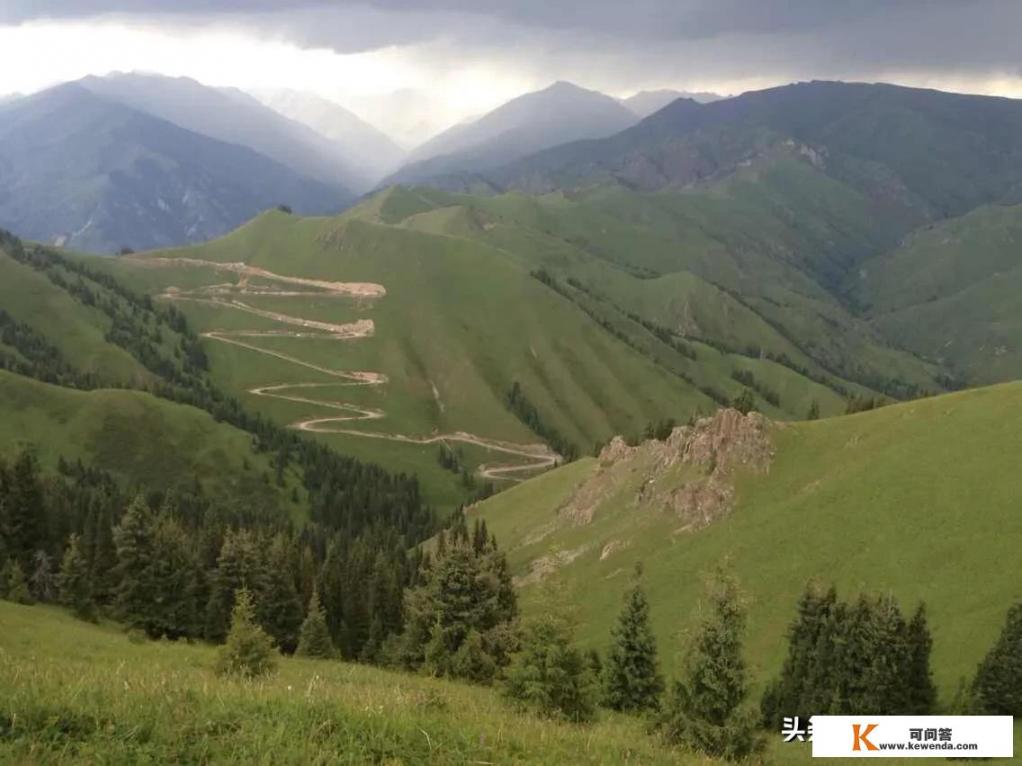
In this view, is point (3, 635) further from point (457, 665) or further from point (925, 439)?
point (925, 439)

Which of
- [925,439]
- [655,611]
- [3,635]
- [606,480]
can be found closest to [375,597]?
[655,611]

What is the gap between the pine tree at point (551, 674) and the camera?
26.6 meters

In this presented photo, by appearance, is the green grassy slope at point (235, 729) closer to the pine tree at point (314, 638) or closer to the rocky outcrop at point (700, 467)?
the pine tree at point (314, 638)

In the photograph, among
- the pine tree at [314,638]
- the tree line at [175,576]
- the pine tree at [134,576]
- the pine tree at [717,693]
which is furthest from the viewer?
the tree line at [175,576]

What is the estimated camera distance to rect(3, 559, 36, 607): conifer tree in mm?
62625

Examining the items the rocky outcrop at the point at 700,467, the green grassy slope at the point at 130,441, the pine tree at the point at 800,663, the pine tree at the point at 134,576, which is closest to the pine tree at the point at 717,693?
the pine tree at the point at 800,663

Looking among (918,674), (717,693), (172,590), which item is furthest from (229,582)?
(918,674)

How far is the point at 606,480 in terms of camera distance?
11675cm

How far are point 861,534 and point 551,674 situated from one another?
198 feet

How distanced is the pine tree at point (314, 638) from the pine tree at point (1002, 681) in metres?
50.9

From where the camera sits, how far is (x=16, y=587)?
207 ft

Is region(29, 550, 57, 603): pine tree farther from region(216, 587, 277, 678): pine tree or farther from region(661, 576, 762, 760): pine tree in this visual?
region(661, 576, 762, 760): pine tree

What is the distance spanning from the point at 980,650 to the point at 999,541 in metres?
16.3

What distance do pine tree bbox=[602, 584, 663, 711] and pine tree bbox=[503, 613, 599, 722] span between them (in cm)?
1554
